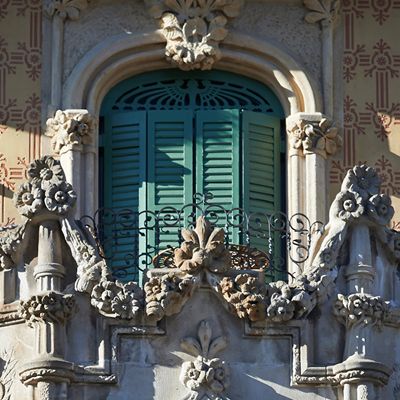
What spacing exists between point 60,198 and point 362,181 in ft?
11.2

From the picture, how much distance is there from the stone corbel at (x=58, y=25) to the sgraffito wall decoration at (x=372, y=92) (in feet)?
10.9

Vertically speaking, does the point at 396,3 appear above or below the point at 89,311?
above

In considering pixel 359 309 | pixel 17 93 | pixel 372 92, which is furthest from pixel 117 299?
pixel 372 92

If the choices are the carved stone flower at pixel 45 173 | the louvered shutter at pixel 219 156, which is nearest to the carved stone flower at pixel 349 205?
the louvered shutter at pixel 219 156

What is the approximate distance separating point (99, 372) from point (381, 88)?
6216 millimetres

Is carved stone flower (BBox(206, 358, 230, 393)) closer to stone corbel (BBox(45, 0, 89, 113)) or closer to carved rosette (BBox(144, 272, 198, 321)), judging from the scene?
carved rosette (BBox(144, 272, 198, 321))

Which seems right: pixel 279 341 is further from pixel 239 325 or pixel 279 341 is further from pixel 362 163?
pixel 362 163

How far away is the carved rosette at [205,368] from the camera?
35.0 metres

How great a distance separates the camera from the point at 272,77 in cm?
3916

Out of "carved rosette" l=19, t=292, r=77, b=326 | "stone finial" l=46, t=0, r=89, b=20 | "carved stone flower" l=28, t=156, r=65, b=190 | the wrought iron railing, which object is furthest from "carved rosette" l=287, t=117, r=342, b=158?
"carved rosette" l=19, t=292, r=77, b=326

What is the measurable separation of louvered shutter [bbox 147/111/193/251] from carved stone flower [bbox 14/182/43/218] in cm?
277

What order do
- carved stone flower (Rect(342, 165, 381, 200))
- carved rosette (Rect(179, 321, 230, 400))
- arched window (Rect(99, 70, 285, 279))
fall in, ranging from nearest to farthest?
carved rosette (Rect(179, 321, 230, 400)) → carved stone flower (Rect(342, 165, 381, 200)) → arched window (Rect(99, 70, 285, 279))

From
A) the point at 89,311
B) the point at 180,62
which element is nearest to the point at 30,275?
the point at 89,311

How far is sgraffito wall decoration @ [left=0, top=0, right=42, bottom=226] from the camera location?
126 ft
